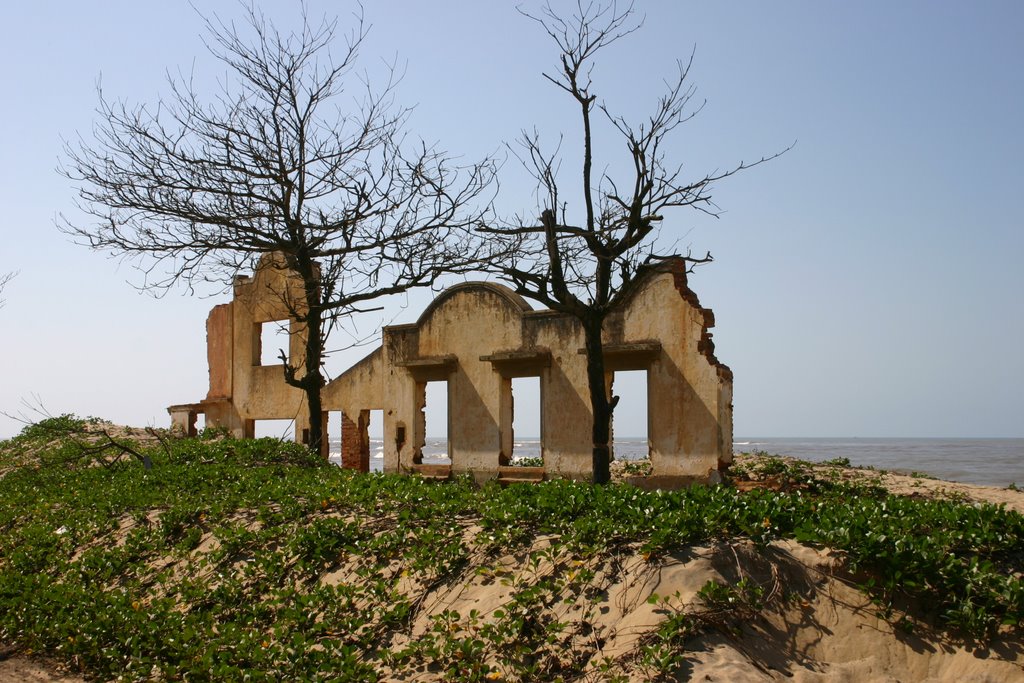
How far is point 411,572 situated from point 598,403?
4.90 m

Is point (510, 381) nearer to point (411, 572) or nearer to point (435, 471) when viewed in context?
point (435, 471)

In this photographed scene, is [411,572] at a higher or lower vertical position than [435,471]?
lower

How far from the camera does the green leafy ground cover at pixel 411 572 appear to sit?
6.32 m

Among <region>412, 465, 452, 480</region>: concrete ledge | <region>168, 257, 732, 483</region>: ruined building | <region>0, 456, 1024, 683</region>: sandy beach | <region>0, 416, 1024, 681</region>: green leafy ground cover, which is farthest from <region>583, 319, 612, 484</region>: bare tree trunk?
<region>412, 465, 452, 480</region>: concrete ledge

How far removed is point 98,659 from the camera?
7473 millimetres

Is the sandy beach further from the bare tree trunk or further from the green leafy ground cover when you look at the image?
the bare tree trunk

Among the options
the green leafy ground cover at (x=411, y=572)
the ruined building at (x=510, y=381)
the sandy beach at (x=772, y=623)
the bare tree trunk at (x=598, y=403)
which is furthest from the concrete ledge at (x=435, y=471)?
the sandy beach at (x=772, y=623)

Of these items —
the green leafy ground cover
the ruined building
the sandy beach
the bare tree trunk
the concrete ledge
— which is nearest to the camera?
the sandy beach

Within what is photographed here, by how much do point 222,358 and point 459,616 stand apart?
1776cm

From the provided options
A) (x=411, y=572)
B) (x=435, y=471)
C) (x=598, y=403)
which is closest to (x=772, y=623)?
(x=411, y=572)

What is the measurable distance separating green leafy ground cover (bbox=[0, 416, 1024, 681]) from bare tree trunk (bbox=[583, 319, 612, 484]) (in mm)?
2436

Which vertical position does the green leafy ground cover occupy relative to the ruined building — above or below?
below

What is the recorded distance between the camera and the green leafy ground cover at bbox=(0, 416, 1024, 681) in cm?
632

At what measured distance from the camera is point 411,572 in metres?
7.62
